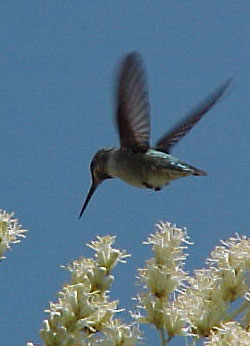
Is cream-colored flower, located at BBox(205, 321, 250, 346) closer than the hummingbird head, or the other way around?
cream-colored flower, located at BBox(205, 321, 250, 346)

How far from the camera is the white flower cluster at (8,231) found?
5.29 metres

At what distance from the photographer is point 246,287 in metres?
5.37

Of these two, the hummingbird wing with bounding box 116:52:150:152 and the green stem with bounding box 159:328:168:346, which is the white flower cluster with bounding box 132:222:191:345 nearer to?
the green stem with bounding box 159:328:168:346

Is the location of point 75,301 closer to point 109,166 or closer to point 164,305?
point 164,305

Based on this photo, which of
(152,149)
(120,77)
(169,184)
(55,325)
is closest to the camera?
(55,325)

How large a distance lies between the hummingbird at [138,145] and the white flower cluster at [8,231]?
120 centimetres

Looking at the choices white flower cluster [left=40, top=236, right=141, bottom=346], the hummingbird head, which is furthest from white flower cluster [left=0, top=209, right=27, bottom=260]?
the hummingbird head

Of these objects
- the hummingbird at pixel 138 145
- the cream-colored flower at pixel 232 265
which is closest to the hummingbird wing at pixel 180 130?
the hummingbird at pixel 138 145

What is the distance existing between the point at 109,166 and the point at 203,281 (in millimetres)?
1942

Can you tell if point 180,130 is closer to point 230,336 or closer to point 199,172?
point 199,172

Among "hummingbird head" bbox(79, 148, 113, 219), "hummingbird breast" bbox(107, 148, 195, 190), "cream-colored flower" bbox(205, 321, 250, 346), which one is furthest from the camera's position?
"hummingbird head" bbox(79, 148, 113, 219)

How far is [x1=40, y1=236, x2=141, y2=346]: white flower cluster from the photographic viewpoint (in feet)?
15.6

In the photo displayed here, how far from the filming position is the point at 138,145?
691 cm

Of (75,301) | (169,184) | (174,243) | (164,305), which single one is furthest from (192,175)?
(75,301)
